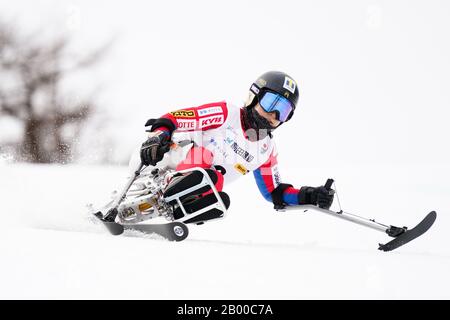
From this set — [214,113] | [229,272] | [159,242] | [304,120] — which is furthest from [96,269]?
[304,120]

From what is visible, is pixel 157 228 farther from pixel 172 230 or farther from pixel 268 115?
pixel 268 115

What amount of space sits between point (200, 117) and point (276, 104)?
800 millimetres

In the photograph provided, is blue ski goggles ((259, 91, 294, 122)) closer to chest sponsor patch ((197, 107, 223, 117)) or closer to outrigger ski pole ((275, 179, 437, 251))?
chest sponsor patch ((197, 107, 223, 117))

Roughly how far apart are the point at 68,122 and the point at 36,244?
67.1ft

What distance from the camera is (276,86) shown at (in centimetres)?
523

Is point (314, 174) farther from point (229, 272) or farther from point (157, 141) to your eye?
point (229, 272)

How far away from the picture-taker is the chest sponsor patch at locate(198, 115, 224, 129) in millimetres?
5262

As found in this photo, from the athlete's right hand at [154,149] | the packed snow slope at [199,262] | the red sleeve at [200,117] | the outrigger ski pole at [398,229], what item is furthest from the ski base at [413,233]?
the athlete's right hand at [154,149]

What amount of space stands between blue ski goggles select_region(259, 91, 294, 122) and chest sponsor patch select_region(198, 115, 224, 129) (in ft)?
1.51

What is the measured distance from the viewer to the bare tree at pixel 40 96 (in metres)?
21.6

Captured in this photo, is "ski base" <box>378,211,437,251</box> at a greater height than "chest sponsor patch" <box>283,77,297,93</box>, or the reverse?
"chest sponsor patch" <box>283,77,297,93</box>

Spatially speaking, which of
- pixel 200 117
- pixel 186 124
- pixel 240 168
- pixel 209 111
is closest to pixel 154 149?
pixel 186 124

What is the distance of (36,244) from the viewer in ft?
13.1

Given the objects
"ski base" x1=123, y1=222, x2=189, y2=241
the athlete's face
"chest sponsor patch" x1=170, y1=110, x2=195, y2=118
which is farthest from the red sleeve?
"ski base" x1=123, y1=222, x2=189, y2=241
